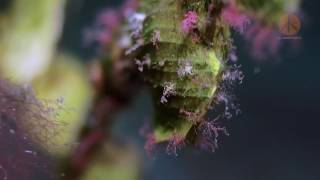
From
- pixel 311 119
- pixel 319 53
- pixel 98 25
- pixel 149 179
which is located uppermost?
pixel 98 25

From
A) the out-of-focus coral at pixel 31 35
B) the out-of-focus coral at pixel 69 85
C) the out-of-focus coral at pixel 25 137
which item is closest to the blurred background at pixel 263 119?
the out-of-focus coral at pixel 69 85

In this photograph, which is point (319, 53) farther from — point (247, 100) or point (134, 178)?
point (134, 178)

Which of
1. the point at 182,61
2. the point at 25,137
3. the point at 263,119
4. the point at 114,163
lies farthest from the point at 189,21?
the point at 263,119

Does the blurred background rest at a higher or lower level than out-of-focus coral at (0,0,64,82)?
lower

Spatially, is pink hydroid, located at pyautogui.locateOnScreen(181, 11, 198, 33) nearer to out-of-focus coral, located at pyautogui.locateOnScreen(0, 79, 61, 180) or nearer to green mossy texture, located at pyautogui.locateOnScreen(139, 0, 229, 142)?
green mossy texture, located at pyautogui.locateOnScreen(139, 0, 229, 142)

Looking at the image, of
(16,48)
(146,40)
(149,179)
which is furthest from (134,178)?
(146,40)

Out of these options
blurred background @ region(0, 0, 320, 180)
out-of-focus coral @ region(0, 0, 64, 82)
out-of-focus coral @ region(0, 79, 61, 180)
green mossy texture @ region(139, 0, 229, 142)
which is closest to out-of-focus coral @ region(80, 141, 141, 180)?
blurred background @ region(0, 0, 320, 180)
